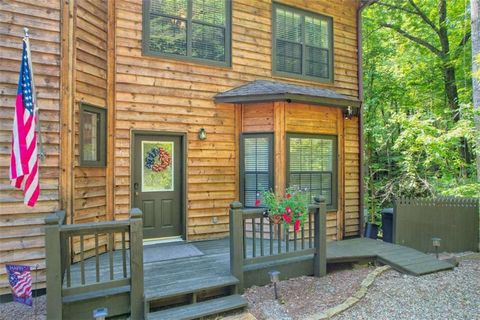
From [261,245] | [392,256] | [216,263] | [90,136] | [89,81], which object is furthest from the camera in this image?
[392,256]

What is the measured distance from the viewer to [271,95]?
5.52m

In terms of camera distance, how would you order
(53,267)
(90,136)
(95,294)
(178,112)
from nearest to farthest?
1. (53,267)
2. (95,294)
3. (90,136)
4. (178,112)

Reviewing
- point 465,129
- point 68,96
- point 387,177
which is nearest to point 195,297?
point 68,96

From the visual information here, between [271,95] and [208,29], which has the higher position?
[208,29]

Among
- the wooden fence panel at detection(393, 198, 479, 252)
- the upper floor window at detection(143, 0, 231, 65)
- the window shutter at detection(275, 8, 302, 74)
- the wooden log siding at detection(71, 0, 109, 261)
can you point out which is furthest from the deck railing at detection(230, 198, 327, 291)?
the window shutter at detection(275, 8, 302, 74)

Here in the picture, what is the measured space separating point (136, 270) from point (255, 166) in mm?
3230

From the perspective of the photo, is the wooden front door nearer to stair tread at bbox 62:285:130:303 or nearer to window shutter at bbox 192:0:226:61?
window shutter at bbox 192:0:226:61

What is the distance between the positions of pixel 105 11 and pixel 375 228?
746 centimetres

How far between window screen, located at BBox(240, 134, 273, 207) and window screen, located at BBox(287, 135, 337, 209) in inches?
16.9

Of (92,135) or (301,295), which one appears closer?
(301,295)

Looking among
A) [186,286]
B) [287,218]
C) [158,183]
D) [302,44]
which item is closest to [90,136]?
[158,183]

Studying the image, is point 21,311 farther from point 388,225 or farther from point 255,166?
point 388,225

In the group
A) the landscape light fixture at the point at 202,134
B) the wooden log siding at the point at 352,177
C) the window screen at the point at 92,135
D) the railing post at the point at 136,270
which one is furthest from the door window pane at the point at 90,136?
the wooden log siding at the point at 352,177

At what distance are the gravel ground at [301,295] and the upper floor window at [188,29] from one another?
164 inches
